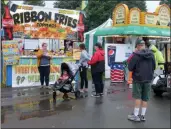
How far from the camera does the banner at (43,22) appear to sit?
1332cm

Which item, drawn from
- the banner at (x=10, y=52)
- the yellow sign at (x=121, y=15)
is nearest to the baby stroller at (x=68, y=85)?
the banner at (x=10, y=52)

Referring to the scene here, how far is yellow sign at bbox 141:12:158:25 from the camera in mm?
21594

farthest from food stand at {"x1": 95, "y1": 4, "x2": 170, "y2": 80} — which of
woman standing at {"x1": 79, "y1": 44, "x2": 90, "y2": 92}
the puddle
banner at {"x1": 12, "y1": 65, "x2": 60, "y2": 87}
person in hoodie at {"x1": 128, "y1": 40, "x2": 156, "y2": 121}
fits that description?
person in hoodie at {"x1": 128, "y1": 40, "x2": 156, "y2": 121}

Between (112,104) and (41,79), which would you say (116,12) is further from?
(112,104)

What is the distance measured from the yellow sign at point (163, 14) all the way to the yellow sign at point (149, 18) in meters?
0.52

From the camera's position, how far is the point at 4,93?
11.6 m

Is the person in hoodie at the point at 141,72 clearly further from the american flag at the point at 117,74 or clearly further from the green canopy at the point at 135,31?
the green canopy at the point at 135,31

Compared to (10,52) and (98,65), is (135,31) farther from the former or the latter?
(98,65)

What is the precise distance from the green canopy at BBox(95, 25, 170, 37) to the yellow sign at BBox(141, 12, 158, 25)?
45 centimetres

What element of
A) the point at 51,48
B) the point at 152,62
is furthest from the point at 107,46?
the point at 152,62

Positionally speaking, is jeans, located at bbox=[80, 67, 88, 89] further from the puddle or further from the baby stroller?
the puddle

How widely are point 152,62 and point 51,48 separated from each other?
26.3ft

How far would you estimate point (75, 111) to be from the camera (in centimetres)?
851

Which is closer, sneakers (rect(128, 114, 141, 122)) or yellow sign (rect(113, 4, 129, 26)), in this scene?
sneakers (rect(128, 114, 141, 122))
